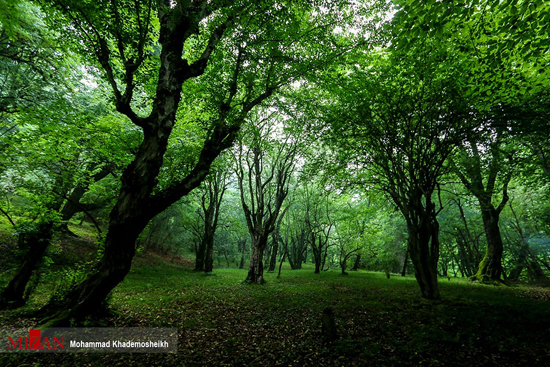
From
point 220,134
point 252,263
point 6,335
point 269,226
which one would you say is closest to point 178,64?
point 220,134

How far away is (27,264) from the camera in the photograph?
6477 mm

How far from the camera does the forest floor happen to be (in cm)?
465

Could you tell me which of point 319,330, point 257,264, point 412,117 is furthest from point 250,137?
point 319,330

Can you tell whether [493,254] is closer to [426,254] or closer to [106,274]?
[426,254]

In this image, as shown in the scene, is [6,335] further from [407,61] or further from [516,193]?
[516,193]

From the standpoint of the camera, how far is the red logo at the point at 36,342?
4543 mm

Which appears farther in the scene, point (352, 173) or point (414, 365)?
point (352, 173)

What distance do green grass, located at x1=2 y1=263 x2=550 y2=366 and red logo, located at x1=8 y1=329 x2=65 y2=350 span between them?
33 centimetres

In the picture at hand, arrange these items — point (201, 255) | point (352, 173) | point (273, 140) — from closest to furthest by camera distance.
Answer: point (352, 173) < point (273, 140) < point (201, 255)

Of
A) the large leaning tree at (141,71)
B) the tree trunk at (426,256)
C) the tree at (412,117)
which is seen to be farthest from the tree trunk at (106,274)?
the tree trunk at (426,256)

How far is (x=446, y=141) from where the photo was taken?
8.42m

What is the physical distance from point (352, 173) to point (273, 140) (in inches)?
205

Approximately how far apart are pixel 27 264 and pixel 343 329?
940cm

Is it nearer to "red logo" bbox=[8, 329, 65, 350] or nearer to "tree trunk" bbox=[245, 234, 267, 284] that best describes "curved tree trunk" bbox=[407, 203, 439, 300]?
"tree trunk" bbox=[245, 234, 267, 284]
